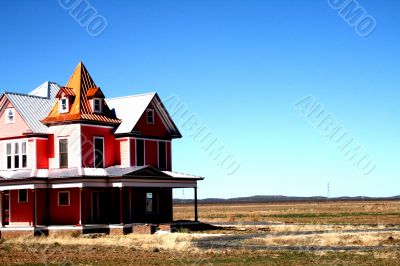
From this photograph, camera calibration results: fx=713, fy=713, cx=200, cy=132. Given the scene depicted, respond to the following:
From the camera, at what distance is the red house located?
1785 inches

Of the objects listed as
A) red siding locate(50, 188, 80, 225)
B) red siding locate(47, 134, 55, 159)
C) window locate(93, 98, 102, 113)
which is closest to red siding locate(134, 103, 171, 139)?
window locate(93, 98, 102, 113)

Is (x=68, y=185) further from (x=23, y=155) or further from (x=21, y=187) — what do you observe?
(x=23, y=155)

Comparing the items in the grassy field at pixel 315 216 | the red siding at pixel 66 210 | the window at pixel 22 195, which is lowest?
the grassy field at pixel 315 216

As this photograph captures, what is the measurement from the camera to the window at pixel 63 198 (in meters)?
46.3

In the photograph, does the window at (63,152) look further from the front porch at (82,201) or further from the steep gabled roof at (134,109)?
the steep gabled roof at (134,109)

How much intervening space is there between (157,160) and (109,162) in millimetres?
3934

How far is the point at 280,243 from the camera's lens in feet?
112

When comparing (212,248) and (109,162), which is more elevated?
(109,162)

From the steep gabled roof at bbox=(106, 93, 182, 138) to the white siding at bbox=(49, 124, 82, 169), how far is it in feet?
10.9

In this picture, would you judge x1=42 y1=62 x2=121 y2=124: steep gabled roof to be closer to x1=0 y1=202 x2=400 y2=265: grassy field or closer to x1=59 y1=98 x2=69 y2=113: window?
x1=59 y1=98 x2=69 y2=113: window

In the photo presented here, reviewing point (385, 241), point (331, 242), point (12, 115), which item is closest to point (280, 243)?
point (331, 242)

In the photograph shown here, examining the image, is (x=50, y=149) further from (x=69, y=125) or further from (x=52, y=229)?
(x=52, y=229)

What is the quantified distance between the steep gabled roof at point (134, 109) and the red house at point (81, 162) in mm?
81

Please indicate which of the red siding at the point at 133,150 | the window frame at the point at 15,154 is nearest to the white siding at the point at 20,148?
the window frame at the point at 15,154
